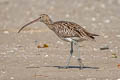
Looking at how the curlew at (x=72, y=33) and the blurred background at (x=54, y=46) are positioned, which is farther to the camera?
the curlew at (x=72, y=33)

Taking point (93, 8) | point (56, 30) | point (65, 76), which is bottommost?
point (65, 76)

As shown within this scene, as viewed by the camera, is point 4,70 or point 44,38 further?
point 44,38

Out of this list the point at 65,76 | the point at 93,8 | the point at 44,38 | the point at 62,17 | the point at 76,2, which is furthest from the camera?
the point at 76,2

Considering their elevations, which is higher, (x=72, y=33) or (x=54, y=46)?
(x=72, y=33)

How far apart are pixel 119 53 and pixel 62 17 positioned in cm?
1149

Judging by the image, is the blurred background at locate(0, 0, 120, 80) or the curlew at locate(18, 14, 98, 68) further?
the curlew at locate(18, 14, 98, 68)

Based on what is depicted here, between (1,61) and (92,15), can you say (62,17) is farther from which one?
(1,61)

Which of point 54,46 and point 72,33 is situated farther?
point 54,46

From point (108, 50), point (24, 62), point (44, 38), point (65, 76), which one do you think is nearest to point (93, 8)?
point (44, 38)

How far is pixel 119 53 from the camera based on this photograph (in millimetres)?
17312

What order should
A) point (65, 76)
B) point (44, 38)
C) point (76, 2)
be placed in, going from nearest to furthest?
1. point (65, 76)
2. point (44, 38)
3. point (76, 2)

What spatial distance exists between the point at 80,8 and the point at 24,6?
3672 mm

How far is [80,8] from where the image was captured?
108ft

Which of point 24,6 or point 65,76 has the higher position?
point 24,6
